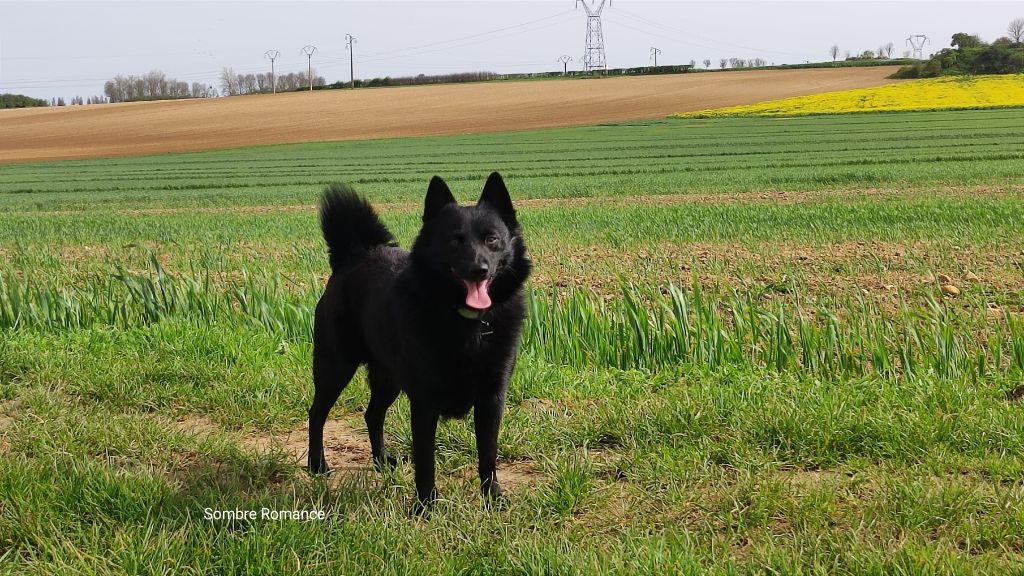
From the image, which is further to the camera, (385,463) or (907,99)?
(907,99)

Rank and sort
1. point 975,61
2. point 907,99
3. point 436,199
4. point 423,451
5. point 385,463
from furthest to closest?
point 975,61 < point 907,99 < point 385,463 < point 436,199 < point 423,451

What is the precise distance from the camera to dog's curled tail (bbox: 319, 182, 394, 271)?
425 cm

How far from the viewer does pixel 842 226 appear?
12.6m

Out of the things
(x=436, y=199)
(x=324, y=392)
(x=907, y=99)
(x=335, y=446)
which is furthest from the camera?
(x=907, y=99)

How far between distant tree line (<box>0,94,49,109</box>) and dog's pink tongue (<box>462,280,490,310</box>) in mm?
115209

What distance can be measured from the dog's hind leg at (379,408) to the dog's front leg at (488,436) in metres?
0.64

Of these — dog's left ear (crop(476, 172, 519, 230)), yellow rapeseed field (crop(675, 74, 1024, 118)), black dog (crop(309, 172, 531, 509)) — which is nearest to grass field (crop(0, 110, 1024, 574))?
black dog (crop(309, 172, 531, 509))

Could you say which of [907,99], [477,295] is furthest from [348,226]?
[907,99]

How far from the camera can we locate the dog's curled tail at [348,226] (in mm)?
4246

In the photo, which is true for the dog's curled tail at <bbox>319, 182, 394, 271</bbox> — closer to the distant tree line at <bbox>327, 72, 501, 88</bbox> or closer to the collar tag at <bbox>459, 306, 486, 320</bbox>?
the collar tag at <bbox>459, 306, 486, 320</bbox>

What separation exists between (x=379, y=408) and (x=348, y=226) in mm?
983

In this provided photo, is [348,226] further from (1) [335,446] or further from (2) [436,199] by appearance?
(1) [335,446]

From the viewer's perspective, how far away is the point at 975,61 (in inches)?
2667

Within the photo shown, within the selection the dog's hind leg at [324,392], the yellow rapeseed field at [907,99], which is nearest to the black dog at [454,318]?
the dog's hind leg at [324,392]
